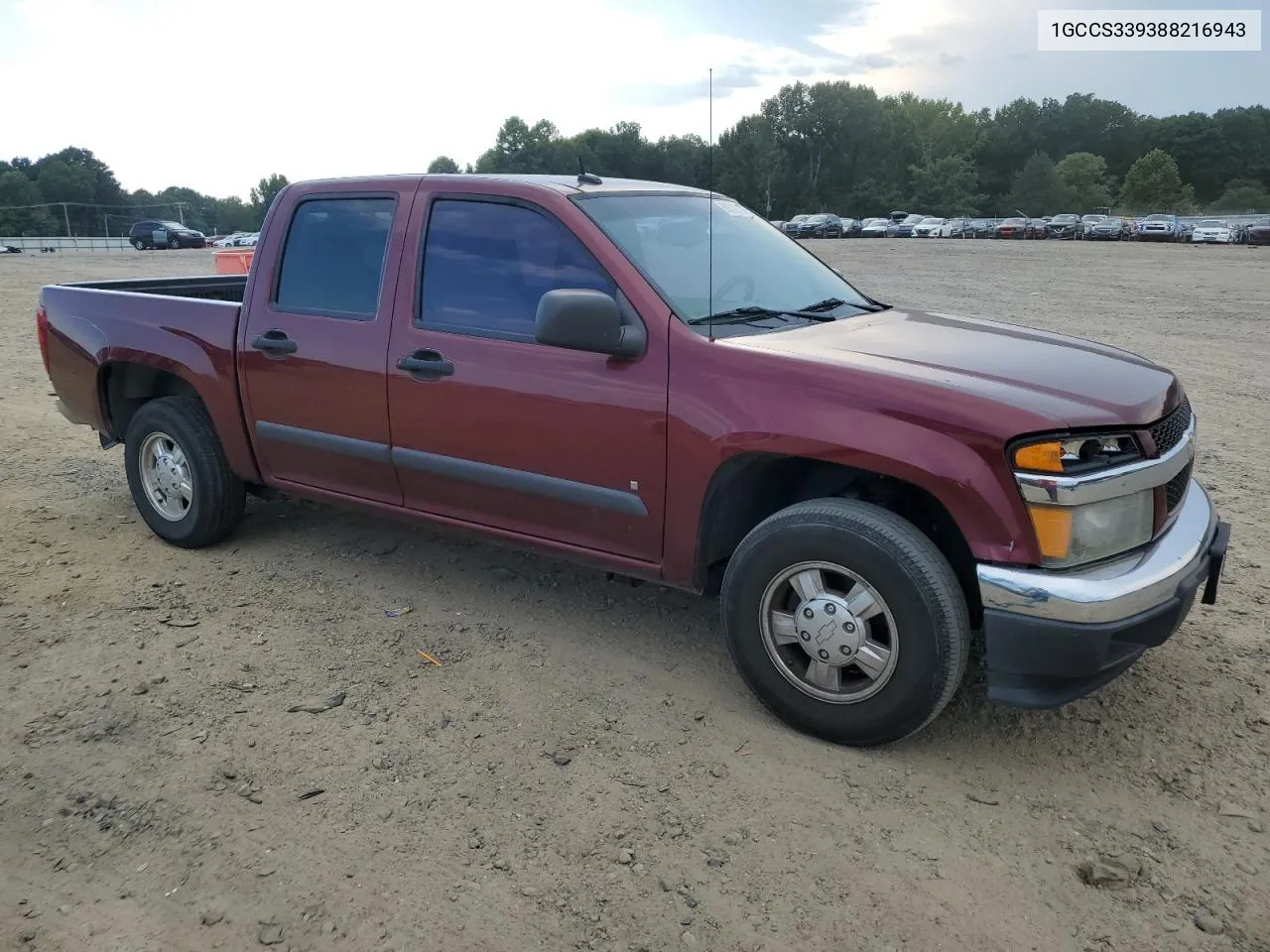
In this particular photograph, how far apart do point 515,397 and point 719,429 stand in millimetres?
871

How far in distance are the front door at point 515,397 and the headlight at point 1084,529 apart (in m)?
1.27

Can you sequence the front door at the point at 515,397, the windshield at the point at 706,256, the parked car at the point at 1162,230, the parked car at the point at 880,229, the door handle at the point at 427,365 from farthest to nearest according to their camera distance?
the parked car at the point at 880,229 < the parked car at the point at 1162,230 < the door handle at the point at 427,365 < the windshield at the point at 706,256 < the front door at the point at 515,397

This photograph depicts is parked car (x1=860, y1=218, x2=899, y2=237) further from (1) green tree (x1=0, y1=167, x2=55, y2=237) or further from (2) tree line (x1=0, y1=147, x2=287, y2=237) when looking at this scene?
(1) green tree (x1=0, y1=167, x2=55, y2=237)

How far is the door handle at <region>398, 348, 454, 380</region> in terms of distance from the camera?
155 inches

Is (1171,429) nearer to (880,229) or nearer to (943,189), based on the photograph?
(880,229)

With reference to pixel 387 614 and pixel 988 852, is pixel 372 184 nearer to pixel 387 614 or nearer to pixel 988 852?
pixel 387 614

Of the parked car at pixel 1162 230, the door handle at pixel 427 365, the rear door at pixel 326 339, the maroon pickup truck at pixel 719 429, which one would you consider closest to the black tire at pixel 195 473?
the maroon pickup truck at pixel 719 429

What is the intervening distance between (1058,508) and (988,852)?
99cm

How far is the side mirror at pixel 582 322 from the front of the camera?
11.0ft

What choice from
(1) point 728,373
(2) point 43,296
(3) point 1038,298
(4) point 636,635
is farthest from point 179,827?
(3) point 1038,298

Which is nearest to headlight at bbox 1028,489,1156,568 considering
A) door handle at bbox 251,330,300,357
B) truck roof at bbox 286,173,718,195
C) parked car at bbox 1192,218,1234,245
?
truck roof at bbox 286,173,718,195

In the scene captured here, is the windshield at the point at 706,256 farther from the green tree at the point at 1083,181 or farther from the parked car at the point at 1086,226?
the green tree at the point at 1083,181

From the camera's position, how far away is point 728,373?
3314 millimetres

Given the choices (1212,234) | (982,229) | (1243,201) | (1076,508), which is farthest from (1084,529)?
(1243,201)
